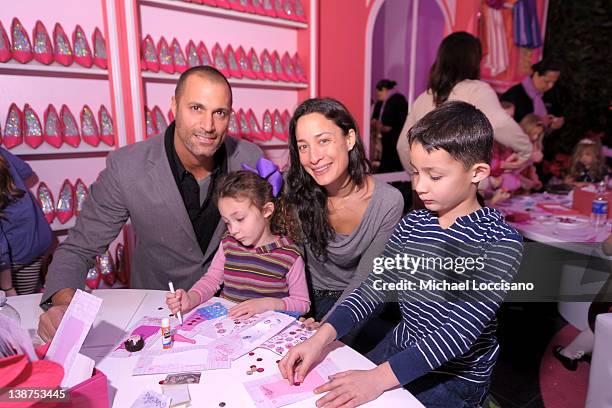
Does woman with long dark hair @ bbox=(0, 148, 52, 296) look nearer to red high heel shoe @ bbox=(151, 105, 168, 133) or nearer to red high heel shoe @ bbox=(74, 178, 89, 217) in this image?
red high heel shoe @ bbox=(74, 178, 89, 217)

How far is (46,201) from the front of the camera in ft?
8.15

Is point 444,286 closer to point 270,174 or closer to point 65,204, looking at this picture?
point 270,174

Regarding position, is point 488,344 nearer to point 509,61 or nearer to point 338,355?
point 338,355

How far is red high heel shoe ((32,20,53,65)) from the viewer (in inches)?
91.0

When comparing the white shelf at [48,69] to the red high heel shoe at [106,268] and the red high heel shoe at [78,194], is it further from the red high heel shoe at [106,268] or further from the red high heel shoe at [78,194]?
the red high heel shoe at [106,268]

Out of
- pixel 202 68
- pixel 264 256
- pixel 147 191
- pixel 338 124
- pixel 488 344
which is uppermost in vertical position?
pixel 202 68

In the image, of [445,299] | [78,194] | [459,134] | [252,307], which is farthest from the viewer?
[78,194]

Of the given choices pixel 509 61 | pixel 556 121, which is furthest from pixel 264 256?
pixel 509 61

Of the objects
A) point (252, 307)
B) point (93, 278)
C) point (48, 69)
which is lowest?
point (93, 278)

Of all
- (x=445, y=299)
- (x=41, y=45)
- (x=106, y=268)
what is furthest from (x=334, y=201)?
(x=41, y=45)

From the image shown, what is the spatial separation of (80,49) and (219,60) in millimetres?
884

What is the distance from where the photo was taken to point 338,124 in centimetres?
165

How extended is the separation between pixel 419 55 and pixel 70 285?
3911 millimetres

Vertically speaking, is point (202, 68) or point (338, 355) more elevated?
point (202, 68)
